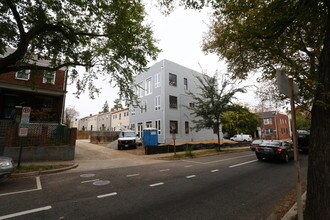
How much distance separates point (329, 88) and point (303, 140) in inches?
834

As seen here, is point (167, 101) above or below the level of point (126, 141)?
above

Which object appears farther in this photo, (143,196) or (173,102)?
(173,102)

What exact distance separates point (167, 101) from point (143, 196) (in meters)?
19.8

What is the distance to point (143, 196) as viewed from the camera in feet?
19.6

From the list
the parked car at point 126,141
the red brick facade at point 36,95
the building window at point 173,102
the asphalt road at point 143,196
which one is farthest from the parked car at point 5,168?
the building window at point 173,102

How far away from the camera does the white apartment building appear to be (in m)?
25.3

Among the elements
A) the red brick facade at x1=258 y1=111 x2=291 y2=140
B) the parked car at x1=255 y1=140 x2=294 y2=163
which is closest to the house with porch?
the parked car at x1=255 y1=140 x2=294 y2=163

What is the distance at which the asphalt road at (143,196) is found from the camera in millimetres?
4656

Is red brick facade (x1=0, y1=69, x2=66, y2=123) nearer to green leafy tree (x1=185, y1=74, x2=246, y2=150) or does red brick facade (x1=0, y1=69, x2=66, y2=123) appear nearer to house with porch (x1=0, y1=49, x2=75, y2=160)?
house with porch (x1=0, y1=49, x2=75, y2=160)

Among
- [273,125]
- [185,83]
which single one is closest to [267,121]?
[273,125]

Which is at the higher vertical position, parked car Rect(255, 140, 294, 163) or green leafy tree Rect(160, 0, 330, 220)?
green leafy tree Rect(160, 0, 330, 220)

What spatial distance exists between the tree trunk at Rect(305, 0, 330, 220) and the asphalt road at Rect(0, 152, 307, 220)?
1523mm

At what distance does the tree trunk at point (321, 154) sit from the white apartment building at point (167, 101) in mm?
20522

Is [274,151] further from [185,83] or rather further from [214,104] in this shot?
[185,83]
